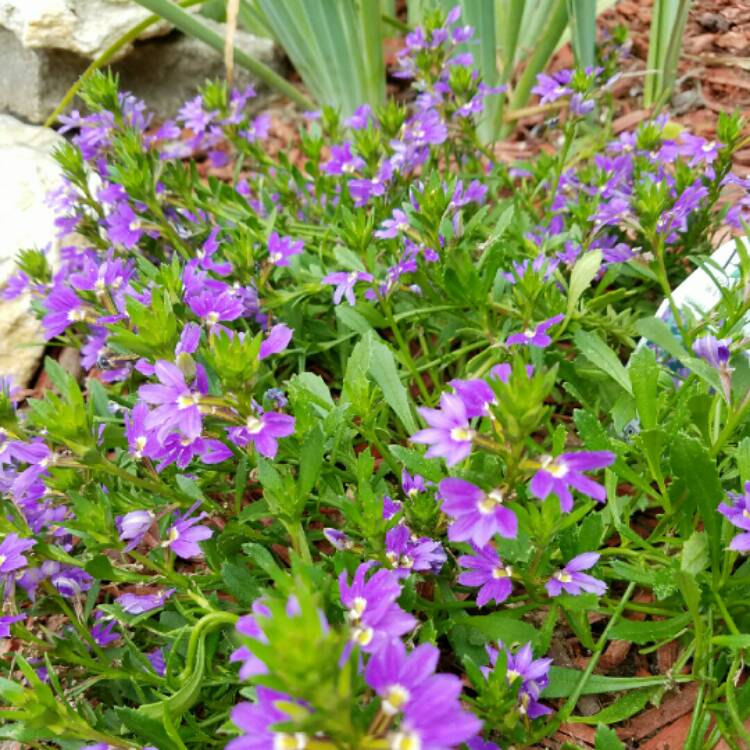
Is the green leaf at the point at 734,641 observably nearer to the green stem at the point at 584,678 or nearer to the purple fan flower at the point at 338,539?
the green stem at the point at 584,678

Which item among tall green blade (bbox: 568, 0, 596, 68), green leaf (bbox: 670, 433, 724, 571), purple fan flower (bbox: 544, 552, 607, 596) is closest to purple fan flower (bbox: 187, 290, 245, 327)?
purple fan flower (bbox: 544, 552, 607, 596)

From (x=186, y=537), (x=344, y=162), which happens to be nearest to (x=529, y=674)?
(x=186, y=537)

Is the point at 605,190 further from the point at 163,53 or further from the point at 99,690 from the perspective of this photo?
the point at 163,53

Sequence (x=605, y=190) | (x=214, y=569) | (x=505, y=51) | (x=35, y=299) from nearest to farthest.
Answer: (x=214, y=569) < (x=605, y=190) < (x=35, y=299) < (x=505, y=51)

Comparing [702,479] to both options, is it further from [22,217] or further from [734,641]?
[22,217]

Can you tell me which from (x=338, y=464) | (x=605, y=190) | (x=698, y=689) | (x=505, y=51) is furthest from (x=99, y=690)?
(x=505, y=51)

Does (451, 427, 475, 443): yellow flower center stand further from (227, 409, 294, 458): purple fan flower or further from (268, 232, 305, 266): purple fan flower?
(268, 232, 305, 266): purple fan flower
